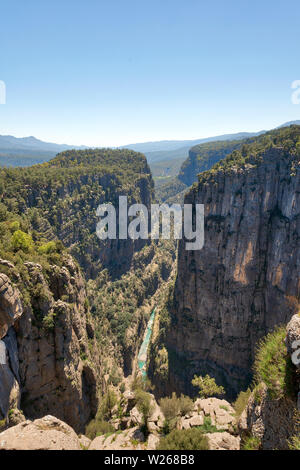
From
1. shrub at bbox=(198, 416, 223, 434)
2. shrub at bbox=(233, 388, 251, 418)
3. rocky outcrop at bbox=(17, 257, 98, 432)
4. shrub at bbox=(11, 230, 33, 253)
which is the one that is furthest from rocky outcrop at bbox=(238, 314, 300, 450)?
shrub at bbox=(11, 230, 33, 253)

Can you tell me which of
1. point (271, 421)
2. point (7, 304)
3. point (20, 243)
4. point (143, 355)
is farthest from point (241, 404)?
point (143, 355)

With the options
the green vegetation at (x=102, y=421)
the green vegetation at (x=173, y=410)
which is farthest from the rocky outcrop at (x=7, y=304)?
the green vegetation at (x=173, y=410)

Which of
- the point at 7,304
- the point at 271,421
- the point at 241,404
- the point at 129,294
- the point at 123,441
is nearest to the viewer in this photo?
the point at 271,421

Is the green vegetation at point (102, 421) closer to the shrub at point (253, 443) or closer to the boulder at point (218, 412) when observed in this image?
the boulder at point (218, 412)

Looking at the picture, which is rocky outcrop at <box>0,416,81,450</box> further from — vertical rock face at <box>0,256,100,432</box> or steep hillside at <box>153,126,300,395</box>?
steep hillside at <box>153,126,300,395</box>

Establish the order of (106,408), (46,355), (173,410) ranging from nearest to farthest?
(173,410), (46,355), (106,408)

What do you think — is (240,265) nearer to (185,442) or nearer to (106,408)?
(106,408)

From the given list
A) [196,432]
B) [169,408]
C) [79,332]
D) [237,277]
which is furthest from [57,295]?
[237,277]
